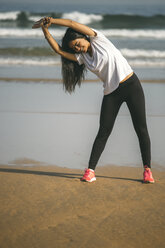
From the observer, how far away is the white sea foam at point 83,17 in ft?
81.0

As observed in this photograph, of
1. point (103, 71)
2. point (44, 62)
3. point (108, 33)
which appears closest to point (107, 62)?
point (103, 71)

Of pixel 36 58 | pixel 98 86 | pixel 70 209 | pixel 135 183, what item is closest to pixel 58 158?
pixel 135 183

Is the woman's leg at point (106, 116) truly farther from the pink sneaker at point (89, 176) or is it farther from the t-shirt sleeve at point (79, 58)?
the t-shirt sleeve at point (79, 58)

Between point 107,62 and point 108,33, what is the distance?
1771 cm

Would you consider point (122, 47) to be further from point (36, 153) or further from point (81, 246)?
point (81, 246)

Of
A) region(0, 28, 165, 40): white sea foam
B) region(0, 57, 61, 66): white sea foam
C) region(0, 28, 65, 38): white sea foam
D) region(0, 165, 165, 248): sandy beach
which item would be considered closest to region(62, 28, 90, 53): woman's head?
region(0, 165, 165, 248): sandy beach

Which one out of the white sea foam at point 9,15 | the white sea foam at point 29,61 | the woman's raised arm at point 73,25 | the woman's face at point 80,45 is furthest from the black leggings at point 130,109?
the white sea foam at point 9,15

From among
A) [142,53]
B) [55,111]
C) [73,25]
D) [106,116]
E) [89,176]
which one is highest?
[73,25]

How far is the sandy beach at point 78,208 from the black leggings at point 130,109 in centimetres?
31

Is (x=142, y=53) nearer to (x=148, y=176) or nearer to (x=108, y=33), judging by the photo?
(x=108, y=33)

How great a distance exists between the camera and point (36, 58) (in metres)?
14.0

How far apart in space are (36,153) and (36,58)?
988cm

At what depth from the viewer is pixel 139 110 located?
A: 3.60 meters

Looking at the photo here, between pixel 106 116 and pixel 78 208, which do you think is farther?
pixel 106 116
